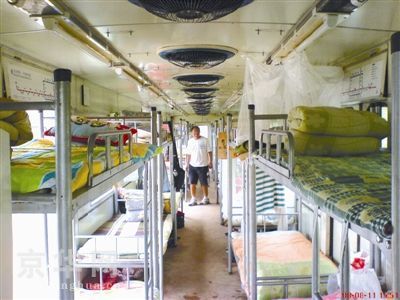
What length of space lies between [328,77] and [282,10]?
1.18m

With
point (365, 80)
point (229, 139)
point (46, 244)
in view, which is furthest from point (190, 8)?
point (229, 139)

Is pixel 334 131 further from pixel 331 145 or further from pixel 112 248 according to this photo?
pixel 112 248

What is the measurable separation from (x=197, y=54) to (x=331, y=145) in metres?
1.10

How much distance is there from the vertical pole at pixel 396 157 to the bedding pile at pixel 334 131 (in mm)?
1199

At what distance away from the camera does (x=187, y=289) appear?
3.77 m

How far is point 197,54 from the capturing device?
2535 millimetres

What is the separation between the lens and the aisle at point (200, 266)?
3.70 metres

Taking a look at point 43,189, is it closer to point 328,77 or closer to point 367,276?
point 367,276

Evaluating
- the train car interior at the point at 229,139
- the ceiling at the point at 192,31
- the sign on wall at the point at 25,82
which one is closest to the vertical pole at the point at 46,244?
the train car interior at the point at 229,139

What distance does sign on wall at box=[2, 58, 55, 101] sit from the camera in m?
2.52

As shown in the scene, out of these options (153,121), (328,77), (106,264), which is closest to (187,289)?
(106,264)

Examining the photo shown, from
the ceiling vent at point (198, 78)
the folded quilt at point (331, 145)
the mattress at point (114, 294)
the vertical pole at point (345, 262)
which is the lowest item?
the mattress at point (114, 294)

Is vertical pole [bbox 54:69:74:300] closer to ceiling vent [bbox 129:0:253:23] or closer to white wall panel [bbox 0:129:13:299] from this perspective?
white wall panel [bbox 0:129:13:299]

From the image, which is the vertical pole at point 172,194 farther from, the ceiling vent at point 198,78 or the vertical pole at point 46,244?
the vertical pole at point 46,244
